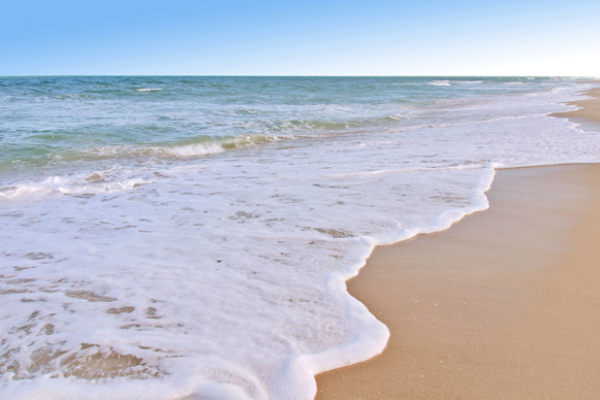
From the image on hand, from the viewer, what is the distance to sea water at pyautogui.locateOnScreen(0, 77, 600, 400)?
163cm

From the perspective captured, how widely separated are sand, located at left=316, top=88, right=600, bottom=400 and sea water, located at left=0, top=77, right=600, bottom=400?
13 centimetres

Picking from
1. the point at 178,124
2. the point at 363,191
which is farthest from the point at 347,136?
the point at 363,191

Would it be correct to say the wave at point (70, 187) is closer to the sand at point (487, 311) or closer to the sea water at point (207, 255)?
the sea water at point (207, 255)

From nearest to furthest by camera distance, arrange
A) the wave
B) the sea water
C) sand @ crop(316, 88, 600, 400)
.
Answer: sand @ crop(316, 88, 600, 400) < the sea water < the wave

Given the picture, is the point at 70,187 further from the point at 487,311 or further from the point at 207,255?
the point at 487,311

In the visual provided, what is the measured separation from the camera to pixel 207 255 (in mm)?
2686

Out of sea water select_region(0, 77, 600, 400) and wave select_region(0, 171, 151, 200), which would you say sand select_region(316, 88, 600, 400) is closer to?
sea water select_region(0, 77, 600, 400)

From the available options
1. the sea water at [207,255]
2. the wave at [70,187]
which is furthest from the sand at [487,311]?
the wave at [70,187]

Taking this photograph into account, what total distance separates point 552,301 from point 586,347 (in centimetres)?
40

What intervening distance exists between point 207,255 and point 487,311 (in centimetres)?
165

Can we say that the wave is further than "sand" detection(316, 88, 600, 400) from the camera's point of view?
Yes

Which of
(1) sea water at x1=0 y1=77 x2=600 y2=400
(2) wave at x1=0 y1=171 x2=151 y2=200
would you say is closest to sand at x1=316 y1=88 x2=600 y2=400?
(1) sea water at x1=0 y1=77 x2=600 y2=400

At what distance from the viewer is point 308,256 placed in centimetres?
261

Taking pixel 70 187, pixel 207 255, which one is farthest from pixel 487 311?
pixel 70 187
